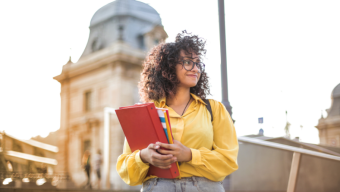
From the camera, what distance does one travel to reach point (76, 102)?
1588 centimetres

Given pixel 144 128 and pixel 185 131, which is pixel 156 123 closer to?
pixel 144 128

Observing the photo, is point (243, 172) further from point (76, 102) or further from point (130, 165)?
point (76, 102)

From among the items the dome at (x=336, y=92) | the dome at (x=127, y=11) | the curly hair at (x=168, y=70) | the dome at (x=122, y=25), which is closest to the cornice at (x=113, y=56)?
the dome at (x=122, y=25)

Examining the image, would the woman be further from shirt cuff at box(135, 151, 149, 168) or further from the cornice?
the cornice

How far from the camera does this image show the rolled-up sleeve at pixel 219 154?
1650 mm

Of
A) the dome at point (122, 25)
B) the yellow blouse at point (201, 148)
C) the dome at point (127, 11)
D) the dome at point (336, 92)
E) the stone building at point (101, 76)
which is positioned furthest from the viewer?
the stone building at point (101, 76)

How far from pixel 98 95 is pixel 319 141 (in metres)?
12.6

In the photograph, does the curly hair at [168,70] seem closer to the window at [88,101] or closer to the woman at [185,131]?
the woman at [185,131]

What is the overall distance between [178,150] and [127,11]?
13.7 meters

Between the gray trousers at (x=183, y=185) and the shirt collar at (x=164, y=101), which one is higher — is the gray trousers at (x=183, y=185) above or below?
below

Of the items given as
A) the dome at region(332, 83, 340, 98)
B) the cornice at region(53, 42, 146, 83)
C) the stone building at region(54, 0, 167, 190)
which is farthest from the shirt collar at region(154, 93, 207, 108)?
the cornice at region(53, 42, 146, 83)

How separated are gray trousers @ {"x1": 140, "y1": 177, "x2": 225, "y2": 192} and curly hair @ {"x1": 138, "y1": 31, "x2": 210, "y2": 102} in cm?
52

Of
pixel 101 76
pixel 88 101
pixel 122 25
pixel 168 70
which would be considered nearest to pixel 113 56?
pixel 101 76

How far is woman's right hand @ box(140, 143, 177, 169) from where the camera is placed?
1564 mm
